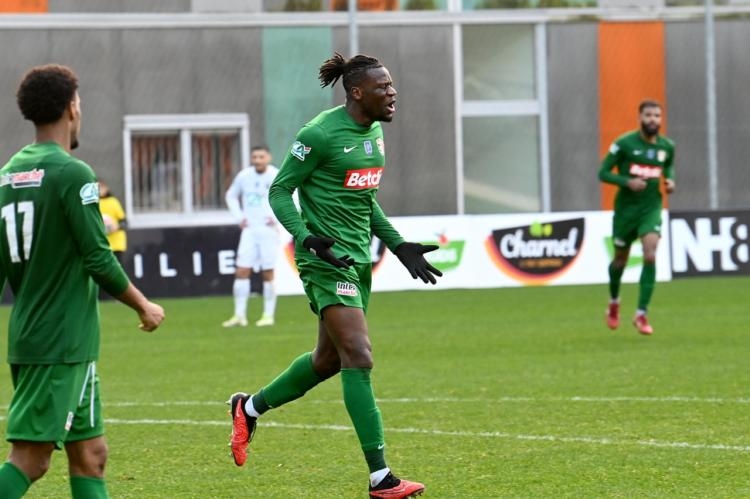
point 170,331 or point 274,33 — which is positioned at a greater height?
point 274,33

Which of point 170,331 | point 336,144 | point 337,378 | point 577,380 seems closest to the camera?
point 336,144

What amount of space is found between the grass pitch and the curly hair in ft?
8.66

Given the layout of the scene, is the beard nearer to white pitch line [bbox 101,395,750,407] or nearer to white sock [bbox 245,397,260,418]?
white pitch line [bbox 101,395,750,407]

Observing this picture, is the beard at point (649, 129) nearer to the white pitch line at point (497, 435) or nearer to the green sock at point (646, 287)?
the green sock at point (646, 287)

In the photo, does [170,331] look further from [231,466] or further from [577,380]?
[231,466]

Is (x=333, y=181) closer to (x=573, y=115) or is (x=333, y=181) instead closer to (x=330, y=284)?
(x=330, y=284)

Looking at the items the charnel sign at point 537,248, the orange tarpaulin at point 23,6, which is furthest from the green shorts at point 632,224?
the orange tarpaulin at point 23,6

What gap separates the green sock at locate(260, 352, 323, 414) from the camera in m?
8.27

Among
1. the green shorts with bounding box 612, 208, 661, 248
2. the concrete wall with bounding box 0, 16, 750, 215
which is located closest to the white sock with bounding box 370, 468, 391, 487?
the green shorts with bounding box 612, 208, 661, 248

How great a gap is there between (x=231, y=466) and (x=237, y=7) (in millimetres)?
23256

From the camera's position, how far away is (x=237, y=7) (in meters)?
31.0

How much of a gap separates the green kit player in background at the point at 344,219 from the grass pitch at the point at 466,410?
2.02 feet

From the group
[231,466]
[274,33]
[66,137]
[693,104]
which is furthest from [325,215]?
[693,104]

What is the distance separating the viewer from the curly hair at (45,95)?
5.76 m
